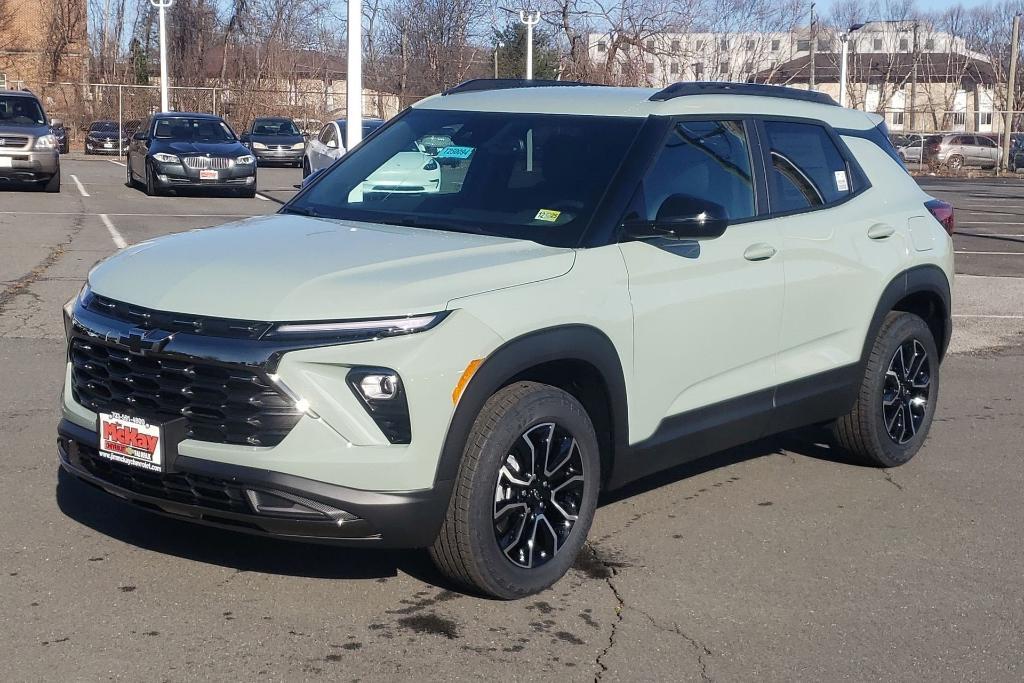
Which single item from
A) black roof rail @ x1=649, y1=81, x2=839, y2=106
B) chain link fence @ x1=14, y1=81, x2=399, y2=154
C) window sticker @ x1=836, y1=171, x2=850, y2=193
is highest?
chain link fence @ x1=14, y1=81, x2=399, y2=154

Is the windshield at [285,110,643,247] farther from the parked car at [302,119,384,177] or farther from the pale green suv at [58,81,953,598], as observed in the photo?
the parked car at [302,119,384,177]

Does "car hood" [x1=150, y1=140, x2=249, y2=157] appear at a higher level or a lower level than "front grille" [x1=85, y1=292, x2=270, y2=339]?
higher

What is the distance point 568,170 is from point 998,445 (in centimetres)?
329

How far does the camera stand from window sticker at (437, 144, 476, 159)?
5.46 meters

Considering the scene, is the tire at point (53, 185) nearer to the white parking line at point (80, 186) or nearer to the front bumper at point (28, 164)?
the white parking line at point (80, 186)

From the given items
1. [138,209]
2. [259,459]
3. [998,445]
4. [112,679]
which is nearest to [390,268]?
[259,459]

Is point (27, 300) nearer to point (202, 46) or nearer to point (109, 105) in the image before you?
point (109, 105)

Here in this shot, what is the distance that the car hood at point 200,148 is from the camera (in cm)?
2258

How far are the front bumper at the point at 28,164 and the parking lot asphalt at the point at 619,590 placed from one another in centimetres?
1609

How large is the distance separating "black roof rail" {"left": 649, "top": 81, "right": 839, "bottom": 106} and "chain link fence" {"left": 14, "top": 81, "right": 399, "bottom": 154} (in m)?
43.1

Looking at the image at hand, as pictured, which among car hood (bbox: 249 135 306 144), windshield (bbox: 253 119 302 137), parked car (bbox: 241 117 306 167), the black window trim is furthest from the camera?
windshield (bbox: 253 119 302 137)

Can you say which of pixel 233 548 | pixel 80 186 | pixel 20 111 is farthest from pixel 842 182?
pixel 80 186

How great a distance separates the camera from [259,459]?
396cm

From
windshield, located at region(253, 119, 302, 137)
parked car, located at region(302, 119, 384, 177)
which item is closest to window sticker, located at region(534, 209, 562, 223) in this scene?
parked car, located at region(302, 119, 384, 177)
